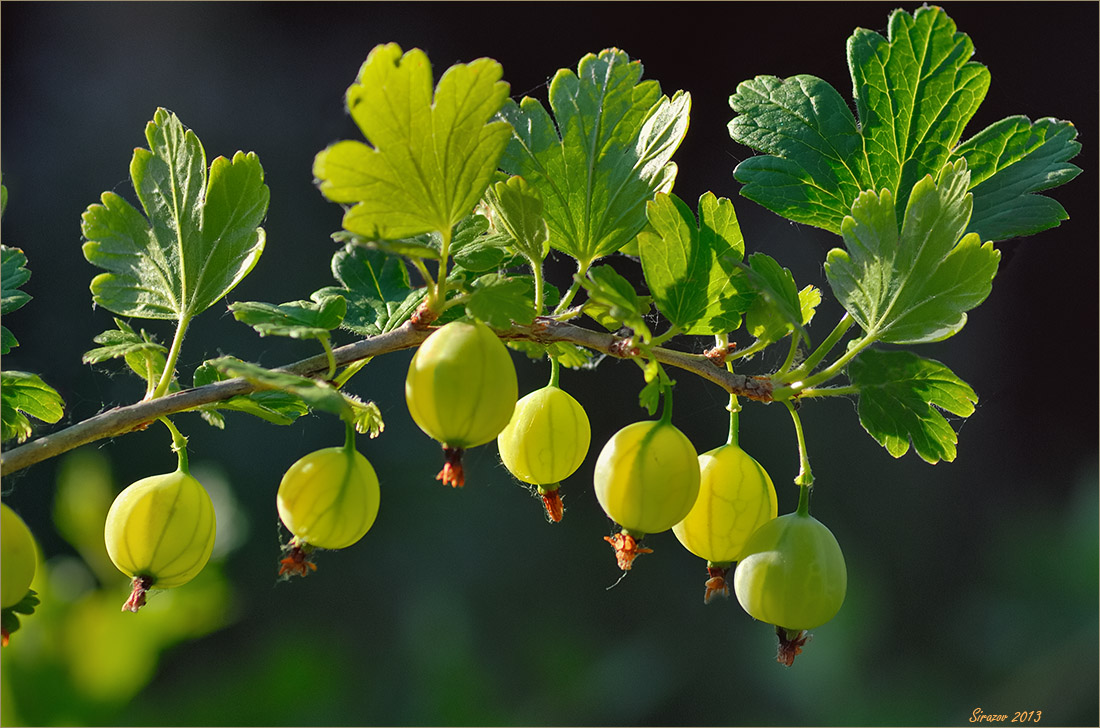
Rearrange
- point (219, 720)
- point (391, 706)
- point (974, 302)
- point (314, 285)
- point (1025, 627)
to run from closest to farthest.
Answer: point (974, 302), point (219, 720), point (391, 706), point (1025, 627), point (314, 285)

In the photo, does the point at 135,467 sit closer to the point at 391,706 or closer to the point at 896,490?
the point at 391,706

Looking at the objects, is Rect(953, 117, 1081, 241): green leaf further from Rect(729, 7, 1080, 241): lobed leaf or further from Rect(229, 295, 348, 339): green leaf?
Rect(229, 295, 348, 339): green leaf

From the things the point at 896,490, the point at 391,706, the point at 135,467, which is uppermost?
the point at 135,467

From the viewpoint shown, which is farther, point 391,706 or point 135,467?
point 135,467

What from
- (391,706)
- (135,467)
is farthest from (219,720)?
(135,467)
